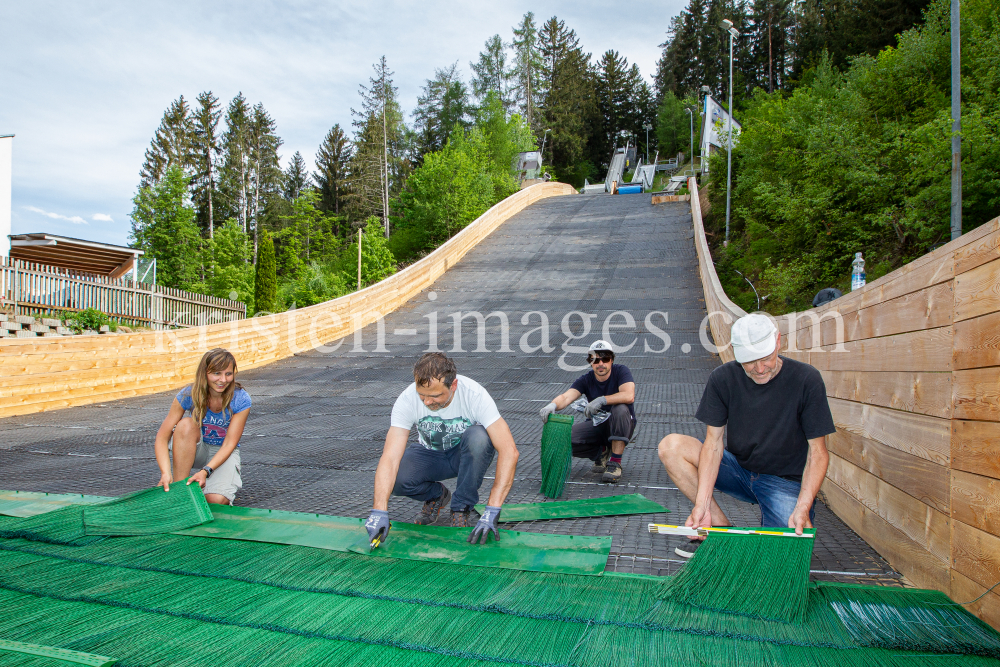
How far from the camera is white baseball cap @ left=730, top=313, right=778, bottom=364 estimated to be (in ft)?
9.23

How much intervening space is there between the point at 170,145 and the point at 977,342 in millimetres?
53399

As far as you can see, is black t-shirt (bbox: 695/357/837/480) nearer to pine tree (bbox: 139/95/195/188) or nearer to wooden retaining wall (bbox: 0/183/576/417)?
wooden retaining wall (bbox: 0/183/576/417)

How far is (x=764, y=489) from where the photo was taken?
3088 mm

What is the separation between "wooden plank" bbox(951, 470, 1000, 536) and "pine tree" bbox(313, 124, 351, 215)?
5552 cm

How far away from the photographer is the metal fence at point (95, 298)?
40.2 feet

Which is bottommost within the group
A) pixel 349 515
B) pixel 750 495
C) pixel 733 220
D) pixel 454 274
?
pixel 349 515

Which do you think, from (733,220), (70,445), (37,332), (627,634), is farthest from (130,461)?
(733,220)

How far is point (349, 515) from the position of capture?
3902mm

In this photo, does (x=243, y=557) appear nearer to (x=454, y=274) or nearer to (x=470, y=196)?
(x=454, y=274)

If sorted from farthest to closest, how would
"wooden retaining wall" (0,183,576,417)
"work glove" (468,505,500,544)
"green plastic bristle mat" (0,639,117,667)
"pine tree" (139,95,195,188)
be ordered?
"pine tree" (139,95,195,188), "wooden retaining wall" (0,183,576,417), "work glove" (468,505,500,544), "green plastic bristle mat" (0,639,117,667)

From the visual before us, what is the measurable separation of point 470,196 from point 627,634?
28524mm

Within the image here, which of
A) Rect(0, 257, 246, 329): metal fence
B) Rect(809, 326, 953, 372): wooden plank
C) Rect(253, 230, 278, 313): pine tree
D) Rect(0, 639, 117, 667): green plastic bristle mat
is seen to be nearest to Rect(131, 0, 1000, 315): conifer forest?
Rect(253, 230, 278, 313): pine tree

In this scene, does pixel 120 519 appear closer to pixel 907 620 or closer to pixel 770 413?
pixel 770 413

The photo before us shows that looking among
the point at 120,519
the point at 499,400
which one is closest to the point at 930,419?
the point at 120,519
